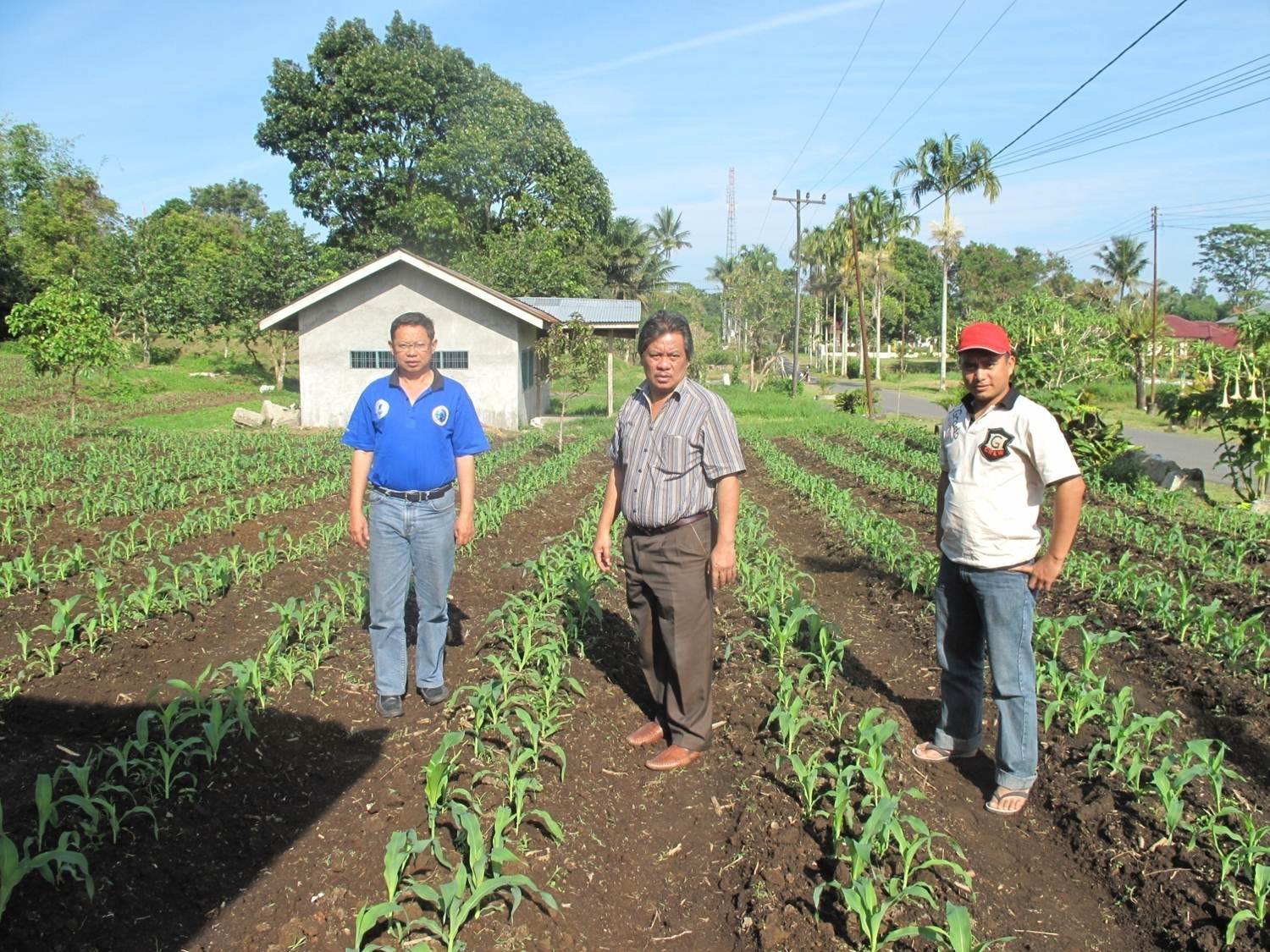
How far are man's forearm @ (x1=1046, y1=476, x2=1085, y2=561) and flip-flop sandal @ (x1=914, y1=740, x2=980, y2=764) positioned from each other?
1.16 meters

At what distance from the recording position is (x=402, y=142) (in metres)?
36.9

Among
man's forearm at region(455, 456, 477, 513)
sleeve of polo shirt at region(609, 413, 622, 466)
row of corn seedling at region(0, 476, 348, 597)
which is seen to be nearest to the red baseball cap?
sleeve of polo shirt at region(609, 413, 622, 466)

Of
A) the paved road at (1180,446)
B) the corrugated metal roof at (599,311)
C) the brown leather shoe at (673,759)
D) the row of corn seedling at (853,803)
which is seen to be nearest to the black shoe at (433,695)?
the brown leather shoe at (673,759)

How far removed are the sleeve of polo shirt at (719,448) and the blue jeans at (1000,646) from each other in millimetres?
1042

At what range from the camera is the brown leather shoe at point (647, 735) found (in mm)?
4426

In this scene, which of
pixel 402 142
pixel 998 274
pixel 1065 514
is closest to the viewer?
pixel 1065 514

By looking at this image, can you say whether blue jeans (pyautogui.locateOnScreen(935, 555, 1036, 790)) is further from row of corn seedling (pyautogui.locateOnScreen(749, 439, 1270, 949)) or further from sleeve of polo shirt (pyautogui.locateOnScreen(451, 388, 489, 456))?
sleeve of polo shirt (pyautogui.locateOnScreen(451, 388, 489, 456))

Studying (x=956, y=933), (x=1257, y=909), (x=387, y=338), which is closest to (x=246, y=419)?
(x=387, y=338)

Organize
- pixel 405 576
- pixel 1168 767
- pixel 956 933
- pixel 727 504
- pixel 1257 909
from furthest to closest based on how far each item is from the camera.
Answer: pixel 405 576 < pixel 727 504 < pixel 1168 767 < pixel 1257 909 < pixel 956 933

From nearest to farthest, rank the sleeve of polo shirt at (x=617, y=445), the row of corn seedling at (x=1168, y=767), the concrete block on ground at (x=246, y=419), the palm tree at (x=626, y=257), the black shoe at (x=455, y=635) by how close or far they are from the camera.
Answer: the row of corn seedling at (x=1168, y=767) → the sleeve of polo shirt at (x=617, y=445) → the black shoe at (x=455, y=635) → the concrete block on ground at (x=246, y=419) → the palm tree at (x=626, y=257)

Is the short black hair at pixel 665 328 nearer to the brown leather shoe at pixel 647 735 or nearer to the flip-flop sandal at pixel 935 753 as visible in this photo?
the brown leather shoe at pixel 647 735

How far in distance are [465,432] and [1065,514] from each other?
8.92 ft

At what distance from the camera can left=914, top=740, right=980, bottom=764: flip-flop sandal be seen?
4191mm

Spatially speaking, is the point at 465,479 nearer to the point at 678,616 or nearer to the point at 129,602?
the point at 678,616
